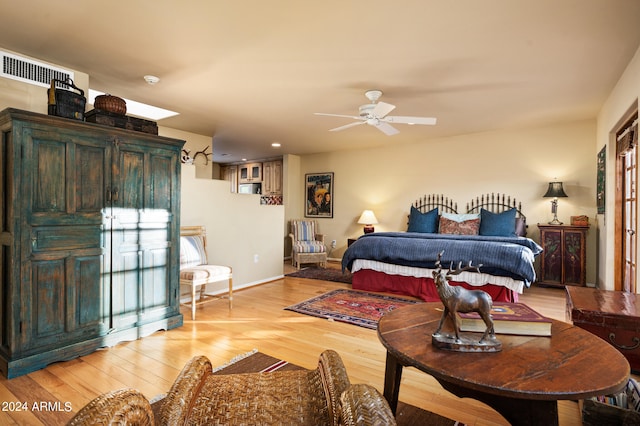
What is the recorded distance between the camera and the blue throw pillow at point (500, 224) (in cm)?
515

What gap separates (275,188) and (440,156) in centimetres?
407

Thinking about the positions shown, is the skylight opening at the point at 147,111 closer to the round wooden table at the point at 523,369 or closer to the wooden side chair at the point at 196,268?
the wooden side chair at the point at 196,268

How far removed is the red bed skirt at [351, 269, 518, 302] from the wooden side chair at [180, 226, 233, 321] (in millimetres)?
1979

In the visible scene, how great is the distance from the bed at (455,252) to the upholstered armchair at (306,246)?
161 cm

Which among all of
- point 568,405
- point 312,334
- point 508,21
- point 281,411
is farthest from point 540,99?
point 281,411

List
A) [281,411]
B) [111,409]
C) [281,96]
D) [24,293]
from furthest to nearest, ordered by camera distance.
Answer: [281,96], [24,293], [281,411], [111,409]

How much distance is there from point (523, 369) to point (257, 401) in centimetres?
91

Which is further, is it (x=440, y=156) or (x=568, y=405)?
(x=440, y=156)

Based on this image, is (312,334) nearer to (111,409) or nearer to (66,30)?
(111,409)

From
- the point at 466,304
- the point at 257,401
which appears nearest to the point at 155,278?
the point at 257,401

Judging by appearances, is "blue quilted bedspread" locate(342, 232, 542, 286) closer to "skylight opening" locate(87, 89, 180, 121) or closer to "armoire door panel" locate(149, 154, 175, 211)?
"armoire door panel" locate(149, 154, 175, 211)

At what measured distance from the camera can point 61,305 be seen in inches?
97.0

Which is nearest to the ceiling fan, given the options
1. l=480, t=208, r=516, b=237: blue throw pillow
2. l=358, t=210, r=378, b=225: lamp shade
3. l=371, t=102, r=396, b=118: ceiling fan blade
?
l=371, t=102, r=396, b=118: ceiling fan blade

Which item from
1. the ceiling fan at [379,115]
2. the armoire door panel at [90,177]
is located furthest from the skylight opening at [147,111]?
the ceiling fan at [379,115]
